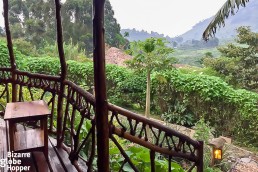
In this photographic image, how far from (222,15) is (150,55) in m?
1.95

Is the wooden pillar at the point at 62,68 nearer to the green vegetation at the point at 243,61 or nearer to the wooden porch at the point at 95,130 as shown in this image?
the wooden porch at the point at 95,130

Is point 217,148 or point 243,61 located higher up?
point 243,61

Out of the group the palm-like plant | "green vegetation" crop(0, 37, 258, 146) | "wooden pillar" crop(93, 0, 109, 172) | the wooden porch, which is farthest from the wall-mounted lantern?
"wooden pillar" crop(93, 0, 109, 172)

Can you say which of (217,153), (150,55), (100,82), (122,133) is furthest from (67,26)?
(100,82)

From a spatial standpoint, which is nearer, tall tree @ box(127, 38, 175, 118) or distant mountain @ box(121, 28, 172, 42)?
tall tree @ box(127, 38, 175, 118)

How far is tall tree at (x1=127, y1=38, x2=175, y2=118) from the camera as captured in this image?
578 centimetres

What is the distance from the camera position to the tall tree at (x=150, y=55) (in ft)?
19.0

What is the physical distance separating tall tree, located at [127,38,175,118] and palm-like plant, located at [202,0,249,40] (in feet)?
4.28

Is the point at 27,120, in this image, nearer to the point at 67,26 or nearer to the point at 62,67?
the point at 62,67

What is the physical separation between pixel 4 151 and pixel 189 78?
5118 millimetres

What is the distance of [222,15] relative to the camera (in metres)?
4.29

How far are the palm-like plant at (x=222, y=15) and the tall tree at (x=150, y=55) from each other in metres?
1.30

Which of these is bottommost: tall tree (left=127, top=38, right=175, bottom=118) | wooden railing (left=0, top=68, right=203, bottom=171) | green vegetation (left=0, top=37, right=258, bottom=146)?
green vegetation (left=0, top=37, right=258, bottom=146)

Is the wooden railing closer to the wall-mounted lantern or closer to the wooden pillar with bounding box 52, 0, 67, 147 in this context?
the wooden pillar with bounding box 52, 0, 67, 147
